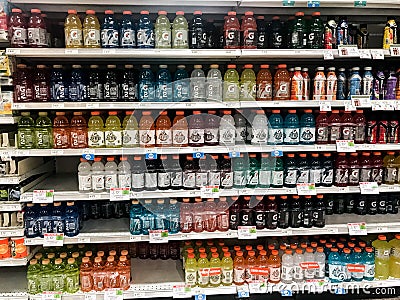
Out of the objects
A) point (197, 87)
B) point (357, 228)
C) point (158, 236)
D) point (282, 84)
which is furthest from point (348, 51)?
point (158, 236)

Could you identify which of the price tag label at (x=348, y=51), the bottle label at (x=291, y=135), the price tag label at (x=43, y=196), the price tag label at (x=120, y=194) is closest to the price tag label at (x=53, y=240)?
the price tag label at (x=43, y=196)

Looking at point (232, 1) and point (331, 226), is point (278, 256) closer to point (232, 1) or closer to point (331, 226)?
point (331, 226)

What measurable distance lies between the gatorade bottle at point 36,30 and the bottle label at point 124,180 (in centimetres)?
112

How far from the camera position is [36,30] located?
2686 mm

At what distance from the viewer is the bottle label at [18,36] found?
267cm

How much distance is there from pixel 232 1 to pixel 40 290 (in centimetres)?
257

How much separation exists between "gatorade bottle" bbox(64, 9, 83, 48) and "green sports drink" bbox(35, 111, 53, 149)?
22.1 inches

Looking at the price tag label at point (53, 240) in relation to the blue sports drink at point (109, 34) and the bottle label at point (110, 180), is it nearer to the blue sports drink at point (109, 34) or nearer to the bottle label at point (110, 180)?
the bottle label at point (110, 180)

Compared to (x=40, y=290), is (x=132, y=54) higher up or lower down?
higher up

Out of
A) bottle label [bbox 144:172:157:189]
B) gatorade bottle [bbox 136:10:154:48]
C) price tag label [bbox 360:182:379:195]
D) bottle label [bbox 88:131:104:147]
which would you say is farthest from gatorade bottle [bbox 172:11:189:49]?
price tag label [bbox 360:182:379:195]

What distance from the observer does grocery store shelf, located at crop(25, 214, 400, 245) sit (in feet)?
9.30

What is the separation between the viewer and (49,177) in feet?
10.9

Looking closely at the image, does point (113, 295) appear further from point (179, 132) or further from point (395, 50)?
point (395, 50)

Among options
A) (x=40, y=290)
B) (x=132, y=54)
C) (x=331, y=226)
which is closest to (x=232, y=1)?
(x=132, y=54)
